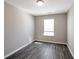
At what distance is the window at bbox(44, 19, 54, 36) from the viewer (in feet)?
19.0

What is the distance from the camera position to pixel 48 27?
595 centimetres

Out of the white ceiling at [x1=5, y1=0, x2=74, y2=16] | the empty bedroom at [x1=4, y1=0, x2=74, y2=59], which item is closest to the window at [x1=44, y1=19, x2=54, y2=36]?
the empty bedroom at [x1=4, y1=0, x2=74, y2=59]

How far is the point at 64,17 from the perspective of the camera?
17.3 feet

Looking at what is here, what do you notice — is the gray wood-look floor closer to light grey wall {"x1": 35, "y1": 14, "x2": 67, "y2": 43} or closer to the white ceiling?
light grey wall {"x1": 35, "y1": 14, "x2": 67, "y2": 43}

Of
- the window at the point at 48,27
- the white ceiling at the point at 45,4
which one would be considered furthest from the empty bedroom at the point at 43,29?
the white ceiling at the point at 45,4

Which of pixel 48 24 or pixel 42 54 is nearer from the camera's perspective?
pixel 42 54

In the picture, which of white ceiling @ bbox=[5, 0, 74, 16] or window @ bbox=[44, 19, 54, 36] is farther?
window @ bbox=[44, 19, 54, 36]

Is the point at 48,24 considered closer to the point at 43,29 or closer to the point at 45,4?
the point at 43,29

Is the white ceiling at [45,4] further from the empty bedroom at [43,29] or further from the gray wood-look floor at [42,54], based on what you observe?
the gray wood-look floor at [42,54]

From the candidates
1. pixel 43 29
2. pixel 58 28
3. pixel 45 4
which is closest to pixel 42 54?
pixel 45 4

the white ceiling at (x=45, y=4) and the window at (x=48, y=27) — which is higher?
the white ceiling at (x=45, y=4)

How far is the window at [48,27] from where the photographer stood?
5785mm

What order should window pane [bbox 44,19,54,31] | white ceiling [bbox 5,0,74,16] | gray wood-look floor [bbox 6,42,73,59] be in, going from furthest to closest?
window pane [bbox 44,19,54,31]
gray wood-look floor [bbox 6,42,73,59]
white ceiling [bbox 5,0,74,16]

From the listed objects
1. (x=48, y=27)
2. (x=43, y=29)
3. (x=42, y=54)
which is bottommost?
(x=42, y=54)
